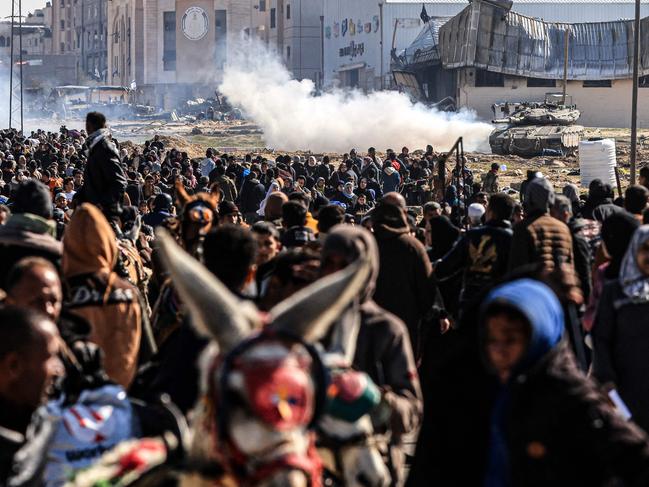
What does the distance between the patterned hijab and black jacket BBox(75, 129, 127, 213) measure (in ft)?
15.6

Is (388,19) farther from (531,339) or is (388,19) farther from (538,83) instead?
(531,339)

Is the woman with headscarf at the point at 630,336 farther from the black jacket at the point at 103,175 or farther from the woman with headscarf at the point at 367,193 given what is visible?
the woman with headscarf at the point at 367,193

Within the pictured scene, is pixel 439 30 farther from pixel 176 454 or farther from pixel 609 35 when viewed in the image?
pixel 176 454

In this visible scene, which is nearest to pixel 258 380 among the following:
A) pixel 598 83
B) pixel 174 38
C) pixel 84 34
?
pixel 598 83

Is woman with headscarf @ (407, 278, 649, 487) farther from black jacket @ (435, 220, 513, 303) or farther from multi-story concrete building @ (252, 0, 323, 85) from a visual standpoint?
multi-story concrete building @ (252, 0, 323, 85)

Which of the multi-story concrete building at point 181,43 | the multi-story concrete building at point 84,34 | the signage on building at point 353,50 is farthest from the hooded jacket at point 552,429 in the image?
the multi-story concrete building at point 84,34

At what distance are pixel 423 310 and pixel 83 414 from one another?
4.21 metres

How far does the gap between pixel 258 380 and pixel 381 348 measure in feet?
6.35

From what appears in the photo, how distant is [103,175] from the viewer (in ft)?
31.7

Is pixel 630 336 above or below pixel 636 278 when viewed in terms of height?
below

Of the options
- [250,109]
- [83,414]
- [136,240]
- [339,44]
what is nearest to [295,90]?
[250,109]

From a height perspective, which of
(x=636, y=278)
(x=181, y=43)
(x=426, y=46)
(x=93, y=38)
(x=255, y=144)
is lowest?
(x=255, y=144)

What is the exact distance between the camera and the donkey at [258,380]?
289 centimetres

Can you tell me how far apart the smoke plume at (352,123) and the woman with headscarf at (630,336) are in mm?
43928
